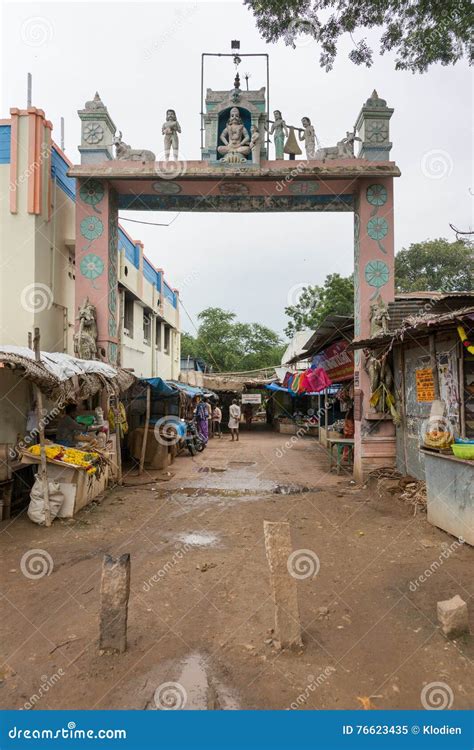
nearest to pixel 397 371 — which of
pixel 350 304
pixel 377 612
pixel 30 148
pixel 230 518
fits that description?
pixel 230 518

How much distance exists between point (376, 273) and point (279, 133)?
13.8 feet

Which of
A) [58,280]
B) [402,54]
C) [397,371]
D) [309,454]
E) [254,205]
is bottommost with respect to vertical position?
[309,454]

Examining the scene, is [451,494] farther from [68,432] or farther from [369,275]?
[68,432]

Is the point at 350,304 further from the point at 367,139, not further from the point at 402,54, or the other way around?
the point at 402,54

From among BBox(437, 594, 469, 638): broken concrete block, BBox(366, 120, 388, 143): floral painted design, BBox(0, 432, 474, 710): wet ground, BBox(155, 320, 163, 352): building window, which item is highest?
BBox(366, 120, 388, 143): floral painted design

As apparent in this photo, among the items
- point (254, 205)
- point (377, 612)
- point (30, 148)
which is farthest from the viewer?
point (254, 205)

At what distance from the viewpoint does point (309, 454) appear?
16.4 metres

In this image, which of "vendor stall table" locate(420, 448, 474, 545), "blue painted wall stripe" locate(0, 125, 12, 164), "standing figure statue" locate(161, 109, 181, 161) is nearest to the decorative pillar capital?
"standing figure statue" locate(161, 109, 181, 161)

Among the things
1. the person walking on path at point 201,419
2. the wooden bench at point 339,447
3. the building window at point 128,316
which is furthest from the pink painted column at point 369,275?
the person walking on path at point 201,419

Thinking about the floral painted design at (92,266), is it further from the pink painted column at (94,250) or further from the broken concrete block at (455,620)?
the broken concrete block at (455,620)

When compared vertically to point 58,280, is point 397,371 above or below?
below

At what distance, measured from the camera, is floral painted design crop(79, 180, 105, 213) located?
34.8ft

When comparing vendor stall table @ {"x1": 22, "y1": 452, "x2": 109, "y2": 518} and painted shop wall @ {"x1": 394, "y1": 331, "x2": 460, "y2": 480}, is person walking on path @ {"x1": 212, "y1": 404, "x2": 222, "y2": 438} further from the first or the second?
vendor stall table @ {"x1": 22, "y1": 452, "x2": 109, "y2": 518}

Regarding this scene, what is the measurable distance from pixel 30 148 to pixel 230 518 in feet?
27.8
